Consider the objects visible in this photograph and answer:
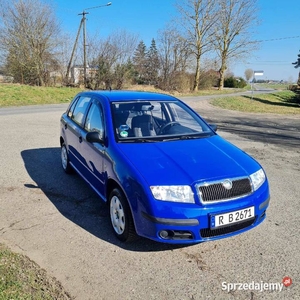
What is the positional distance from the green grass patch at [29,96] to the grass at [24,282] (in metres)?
17.5

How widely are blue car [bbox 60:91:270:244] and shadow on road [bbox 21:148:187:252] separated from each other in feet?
0.69

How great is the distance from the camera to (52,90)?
930 inches

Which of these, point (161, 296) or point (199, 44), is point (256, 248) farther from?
point (199, 44)

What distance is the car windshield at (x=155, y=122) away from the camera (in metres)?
3.58

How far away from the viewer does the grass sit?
87.6 inches

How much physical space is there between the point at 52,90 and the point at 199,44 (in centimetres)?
2305

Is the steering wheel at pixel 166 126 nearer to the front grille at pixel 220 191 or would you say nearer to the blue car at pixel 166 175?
the blue car at pixel 166 175

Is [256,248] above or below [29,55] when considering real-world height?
below

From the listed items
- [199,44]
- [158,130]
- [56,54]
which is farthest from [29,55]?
[158,130]

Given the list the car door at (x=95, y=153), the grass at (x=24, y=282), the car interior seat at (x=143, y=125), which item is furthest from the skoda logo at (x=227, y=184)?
the grass at (x=24, y=282)

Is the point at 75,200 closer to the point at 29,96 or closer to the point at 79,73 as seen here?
the point at 29,96

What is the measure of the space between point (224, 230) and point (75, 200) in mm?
2306

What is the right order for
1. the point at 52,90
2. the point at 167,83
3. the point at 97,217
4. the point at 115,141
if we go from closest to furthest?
the point at 115,141 → the point at 97,217 → the point at 52,90 → the point at 167,83

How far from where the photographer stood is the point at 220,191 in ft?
8.75
